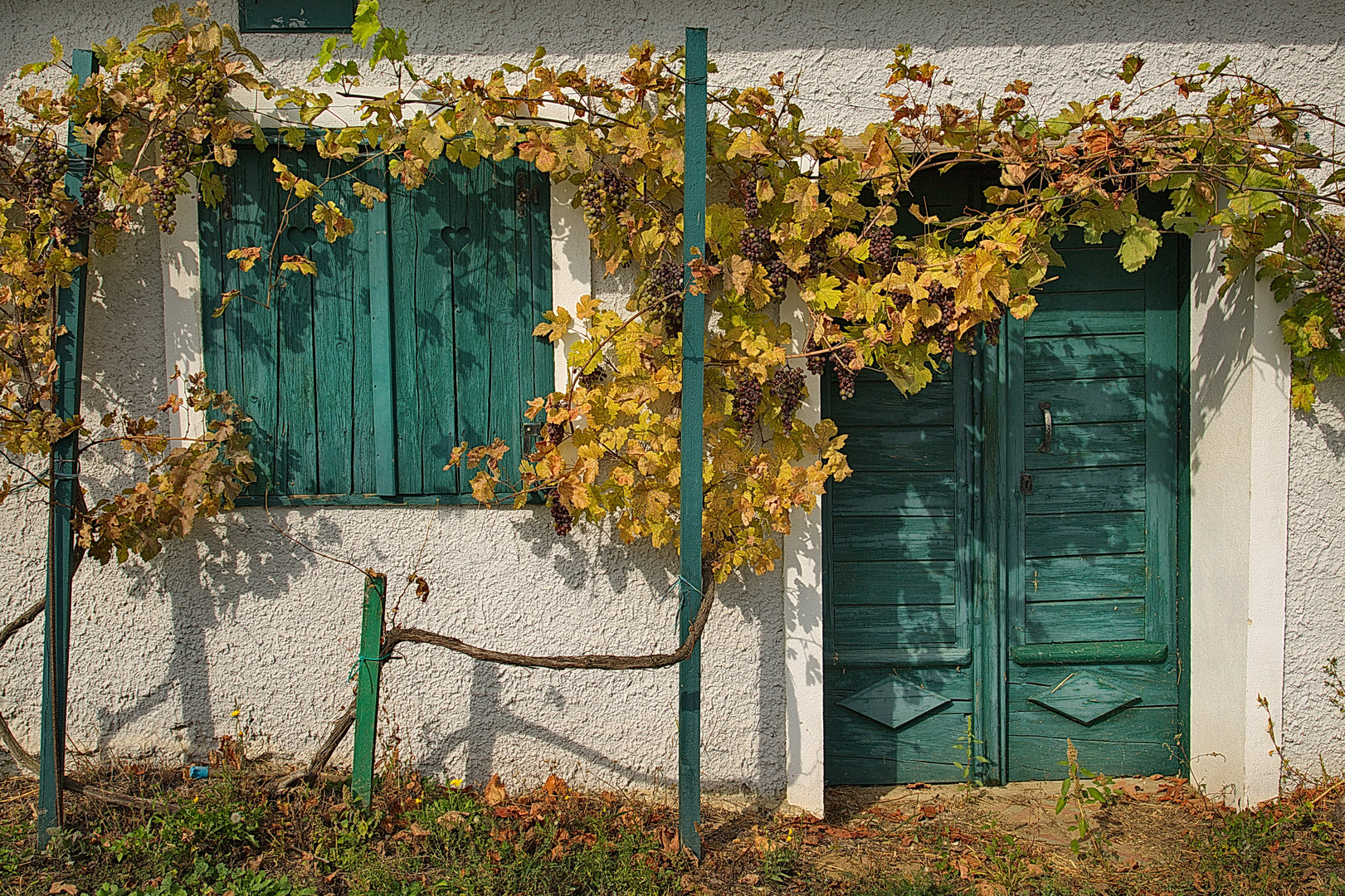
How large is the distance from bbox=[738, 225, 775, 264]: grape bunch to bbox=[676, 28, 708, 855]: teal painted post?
25cm

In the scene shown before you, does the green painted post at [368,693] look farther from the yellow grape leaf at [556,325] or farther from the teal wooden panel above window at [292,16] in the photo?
the teal wooden panel above window at [292,16]

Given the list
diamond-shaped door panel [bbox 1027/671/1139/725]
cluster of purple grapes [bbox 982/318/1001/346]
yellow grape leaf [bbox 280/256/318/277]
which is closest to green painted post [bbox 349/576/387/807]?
yellow grape leaf [bbox 280/256/318/277]

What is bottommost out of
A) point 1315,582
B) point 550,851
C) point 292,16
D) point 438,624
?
point 550,851

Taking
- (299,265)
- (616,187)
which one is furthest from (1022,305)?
(299,265)

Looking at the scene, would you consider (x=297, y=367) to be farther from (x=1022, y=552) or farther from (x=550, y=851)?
(x=1022, y=552)

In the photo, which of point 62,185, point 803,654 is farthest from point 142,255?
point 803,654

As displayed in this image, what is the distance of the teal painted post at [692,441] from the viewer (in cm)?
254

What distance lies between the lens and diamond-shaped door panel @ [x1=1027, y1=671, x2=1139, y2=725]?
11.2 ft

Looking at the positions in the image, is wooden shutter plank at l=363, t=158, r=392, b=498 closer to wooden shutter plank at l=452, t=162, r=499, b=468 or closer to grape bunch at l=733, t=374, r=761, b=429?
wooden shutter plank at l=452, t=162, r=499, b=468

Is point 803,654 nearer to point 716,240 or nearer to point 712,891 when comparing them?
point 712,891

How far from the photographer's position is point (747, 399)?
2.85m

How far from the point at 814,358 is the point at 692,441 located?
1.91 ft

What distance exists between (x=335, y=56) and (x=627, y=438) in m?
1.58

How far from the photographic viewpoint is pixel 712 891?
269 centimetres
